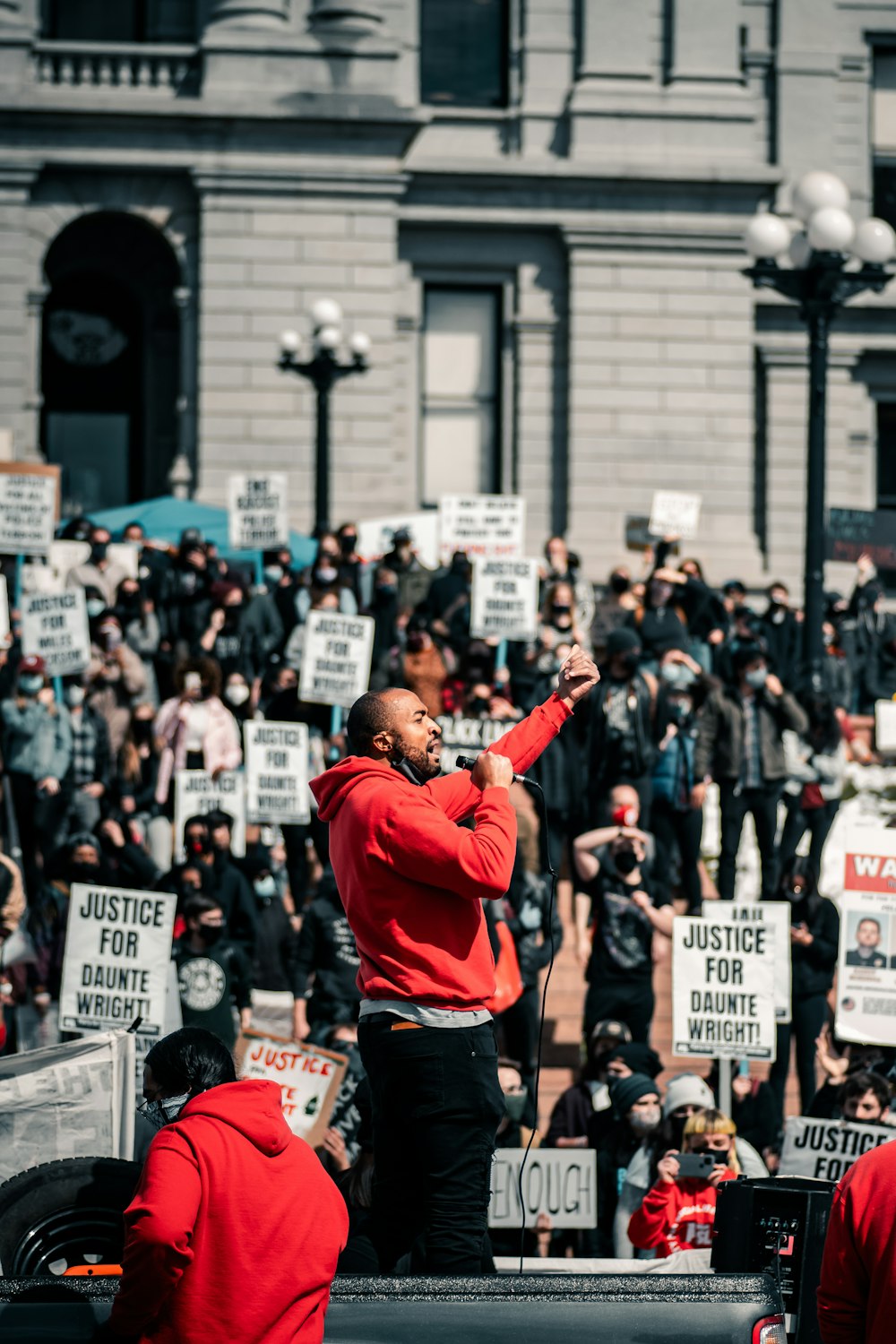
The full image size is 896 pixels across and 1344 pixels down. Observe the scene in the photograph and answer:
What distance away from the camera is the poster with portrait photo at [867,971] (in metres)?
10.8

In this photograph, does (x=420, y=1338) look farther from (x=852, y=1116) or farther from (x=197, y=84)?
(x=197, y=84)

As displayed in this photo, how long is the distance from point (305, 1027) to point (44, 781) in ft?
11.2

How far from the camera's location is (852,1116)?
9.62 meters

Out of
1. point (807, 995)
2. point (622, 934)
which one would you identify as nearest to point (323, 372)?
point (622, 934)

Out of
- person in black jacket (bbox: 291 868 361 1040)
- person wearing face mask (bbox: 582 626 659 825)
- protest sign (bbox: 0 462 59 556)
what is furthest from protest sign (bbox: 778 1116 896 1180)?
protest sign (bbox: 0 462 59 556)

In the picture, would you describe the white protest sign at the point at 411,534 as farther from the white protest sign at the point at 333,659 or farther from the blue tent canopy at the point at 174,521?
the white protest sign at the point at 333,659

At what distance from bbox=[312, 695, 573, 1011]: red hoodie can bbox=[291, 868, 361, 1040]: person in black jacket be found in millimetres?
5809

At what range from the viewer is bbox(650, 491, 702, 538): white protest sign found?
2272 centimetres

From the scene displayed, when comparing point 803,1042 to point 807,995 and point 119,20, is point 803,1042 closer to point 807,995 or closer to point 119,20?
point 807,995

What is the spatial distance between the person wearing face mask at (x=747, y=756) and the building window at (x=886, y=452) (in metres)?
17.6

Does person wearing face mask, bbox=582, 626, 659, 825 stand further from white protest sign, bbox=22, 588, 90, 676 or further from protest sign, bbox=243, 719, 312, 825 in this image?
white protest sign, bbox=22, 588, 90, 676

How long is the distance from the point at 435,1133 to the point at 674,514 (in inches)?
691

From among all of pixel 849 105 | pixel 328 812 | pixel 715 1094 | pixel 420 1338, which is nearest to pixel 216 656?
pixel 715 1094

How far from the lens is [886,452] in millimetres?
31734
